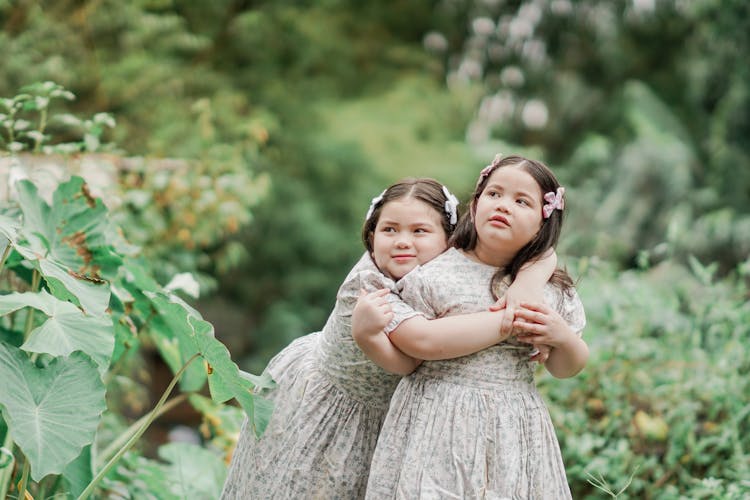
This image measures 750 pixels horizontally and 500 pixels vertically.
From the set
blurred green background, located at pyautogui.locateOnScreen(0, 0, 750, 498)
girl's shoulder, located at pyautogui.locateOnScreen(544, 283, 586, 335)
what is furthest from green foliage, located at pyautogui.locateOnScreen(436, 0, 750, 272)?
girl's shoulder, located at pyautogui.locateOnScreen(544, 283, 586, 335)

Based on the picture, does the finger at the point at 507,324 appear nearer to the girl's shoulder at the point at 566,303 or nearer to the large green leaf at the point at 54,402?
the girl's shoulder at the point at 566,303

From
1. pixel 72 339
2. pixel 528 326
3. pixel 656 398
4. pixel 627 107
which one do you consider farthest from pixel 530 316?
pixel 627 107

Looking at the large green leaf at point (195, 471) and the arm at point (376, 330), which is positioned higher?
the arm at point (376, 330)

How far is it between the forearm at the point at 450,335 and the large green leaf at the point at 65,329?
70cm

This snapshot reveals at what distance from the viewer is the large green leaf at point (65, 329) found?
6.13ft

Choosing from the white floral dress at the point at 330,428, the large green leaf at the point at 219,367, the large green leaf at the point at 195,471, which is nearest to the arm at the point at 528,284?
the white floral dress at the point at 330,428

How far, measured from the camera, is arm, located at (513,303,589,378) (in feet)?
6.05

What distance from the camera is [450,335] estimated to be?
1854 mm

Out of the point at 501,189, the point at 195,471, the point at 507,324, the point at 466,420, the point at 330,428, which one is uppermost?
the point at 501,189

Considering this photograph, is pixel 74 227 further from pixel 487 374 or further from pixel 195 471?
pixel 487 374

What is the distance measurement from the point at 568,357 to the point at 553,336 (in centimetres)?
8

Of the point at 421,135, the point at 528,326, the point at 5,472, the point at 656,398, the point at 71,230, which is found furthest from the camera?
the point at 421,135

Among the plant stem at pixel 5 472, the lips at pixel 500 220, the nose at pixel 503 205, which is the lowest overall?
the plant stem at pixel 5 472

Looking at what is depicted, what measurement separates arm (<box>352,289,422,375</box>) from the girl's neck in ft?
0.81
